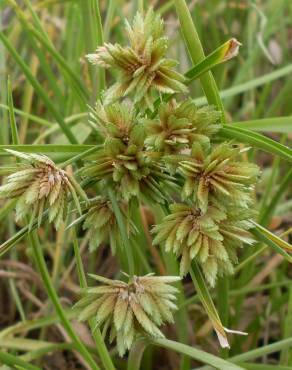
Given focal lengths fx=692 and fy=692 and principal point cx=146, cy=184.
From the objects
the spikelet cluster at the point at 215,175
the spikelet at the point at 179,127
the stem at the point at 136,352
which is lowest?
the stem at the point at 136,352

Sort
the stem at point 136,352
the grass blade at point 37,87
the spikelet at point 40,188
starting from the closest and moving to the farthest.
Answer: the spikelet at point 40,188 → the stem at point 136,352 → the grass blade at point 37,87

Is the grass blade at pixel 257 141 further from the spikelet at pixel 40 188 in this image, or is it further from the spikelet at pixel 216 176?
the spikelet at pixel 40 188

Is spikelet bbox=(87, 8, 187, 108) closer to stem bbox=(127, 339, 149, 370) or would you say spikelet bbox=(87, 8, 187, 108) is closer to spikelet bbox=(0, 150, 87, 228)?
spikelet bbox=(0, 150, 87, 228)

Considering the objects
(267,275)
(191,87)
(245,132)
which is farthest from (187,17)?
(191,87)

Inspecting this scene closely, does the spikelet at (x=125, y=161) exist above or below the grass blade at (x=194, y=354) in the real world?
above

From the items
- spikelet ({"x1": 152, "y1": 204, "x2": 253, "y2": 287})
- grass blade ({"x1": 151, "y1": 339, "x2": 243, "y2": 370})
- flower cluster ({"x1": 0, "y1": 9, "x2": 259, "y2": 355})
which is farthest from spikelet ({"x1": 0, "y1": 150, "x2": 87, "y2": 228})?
grass blade ({"x1": 151, "y1": 339, "x2": 243, "y2": 370})

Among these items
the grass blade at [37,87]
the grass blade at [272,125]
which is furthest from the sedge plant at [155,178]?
the grass blade at [37,87]

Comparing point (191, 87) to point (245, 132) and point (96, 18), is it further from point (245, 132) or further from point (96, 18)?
point (245, 132)
